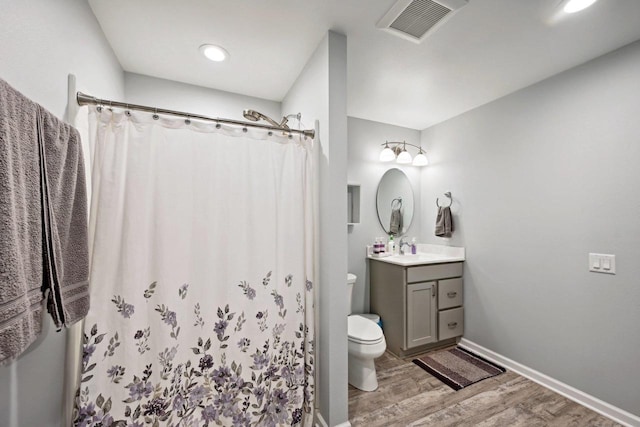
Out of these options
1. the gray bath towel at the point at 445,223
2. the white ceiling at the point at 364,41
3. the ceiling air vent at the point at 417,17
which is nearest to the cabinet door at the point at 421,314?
the gray bath towel at the point at 445,223

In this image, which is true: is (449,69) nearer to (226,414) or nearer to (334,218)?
(334,218)

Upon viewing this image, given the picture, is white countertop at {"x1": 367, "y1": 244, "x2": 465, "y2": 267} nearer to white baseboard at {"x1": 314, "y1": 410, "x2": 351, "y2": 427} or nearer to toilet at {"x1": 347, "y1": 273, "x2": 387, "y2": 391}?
toilet at {"x1": 347, "y1": 273, "x2": 387, "y2": 391}

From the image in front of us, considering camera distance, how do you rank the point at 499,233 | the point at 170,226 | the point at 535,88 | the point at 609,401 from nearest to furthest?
the point at 170,226, the point at 609,401, the point at 535,88, the point at 499,233

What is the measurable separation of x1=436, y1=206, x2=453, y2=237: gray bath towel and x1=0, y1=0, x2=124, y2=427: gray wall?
2993 mm

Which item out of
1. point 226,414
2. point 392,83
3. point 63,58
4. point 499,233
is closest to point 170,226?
point 63,58

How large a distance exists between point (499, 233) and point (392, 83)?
1.70 m

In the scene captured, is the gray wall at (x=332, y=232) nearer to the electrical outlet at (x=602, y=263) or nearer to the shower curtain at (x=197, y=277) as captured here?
the shower curtain at (x=197, y=277)

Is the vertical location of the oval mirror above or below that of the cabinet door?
above

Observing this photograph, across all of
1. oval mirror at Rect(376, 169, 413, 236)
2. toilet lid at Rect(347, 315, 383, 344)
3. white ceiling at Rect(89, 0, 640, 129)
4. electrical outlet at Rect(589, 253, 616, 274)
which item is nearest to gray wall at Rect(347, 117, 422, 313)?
oval mirror at Rect(376, 169, 413, 236)

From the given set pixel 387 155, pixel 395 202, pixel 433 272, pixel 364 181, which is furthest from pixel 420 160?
pixel 433 272

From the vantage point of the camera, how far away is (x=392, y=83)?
2.11 m

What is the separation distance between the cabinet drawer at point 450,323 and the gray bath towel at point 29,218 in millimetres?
2736

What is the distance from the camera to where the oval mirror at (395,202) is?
2.91 m

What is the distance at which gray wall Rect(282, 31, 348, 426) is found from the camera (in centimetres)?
145
